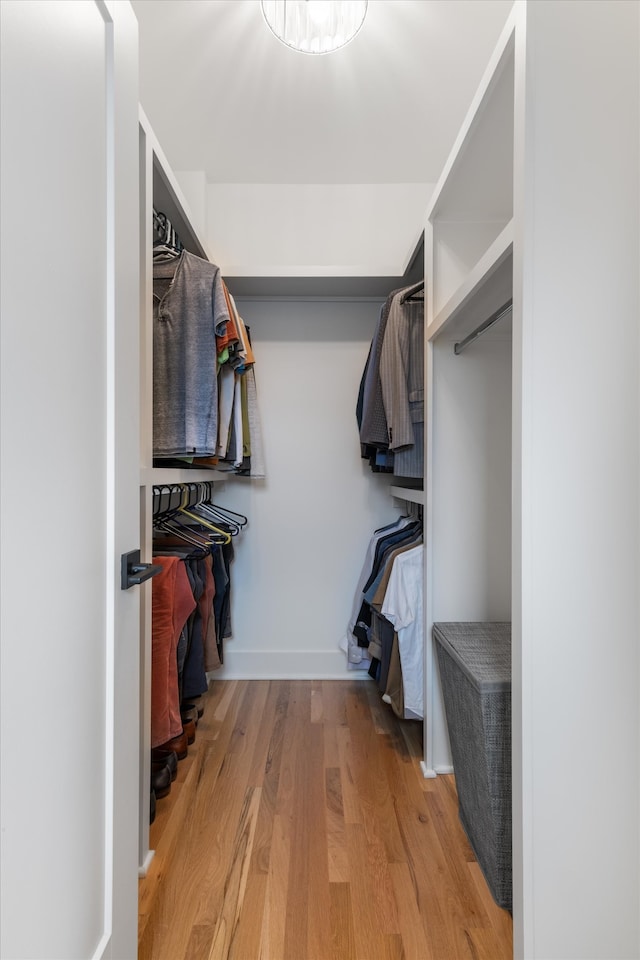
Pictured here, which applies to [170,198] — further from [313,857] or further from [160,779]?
[313,857]

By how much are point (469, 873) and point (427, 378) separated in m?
1.56

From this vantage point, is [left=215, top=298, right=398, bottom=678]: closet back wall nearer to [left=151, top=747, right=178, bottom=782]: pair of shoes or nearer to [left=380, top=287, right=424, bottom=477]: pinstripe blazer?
[left=380, top=287, right=424, bottom=477]: pinstripe blazer

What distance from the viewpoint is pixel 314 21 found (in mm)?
1511

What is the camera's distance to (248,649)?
2697 millimetres

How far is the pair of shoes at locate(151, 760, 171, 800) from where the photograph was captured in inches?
64.1

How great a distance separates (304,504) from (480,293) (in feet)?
5.27

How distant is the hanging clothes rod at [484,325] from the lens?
56.5 inches

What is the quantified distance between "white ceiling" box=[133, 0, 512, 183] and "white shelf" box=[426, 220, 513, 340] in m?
0.94

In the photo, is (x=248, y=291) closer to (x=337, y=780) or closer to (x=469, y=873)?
(x=337, y=780)

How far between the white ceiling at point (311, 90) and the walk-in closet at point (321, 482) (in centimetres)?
2

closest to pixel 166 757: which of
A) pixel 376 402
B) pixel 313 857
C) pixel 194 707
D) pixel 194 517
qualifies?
pixel 194 707
